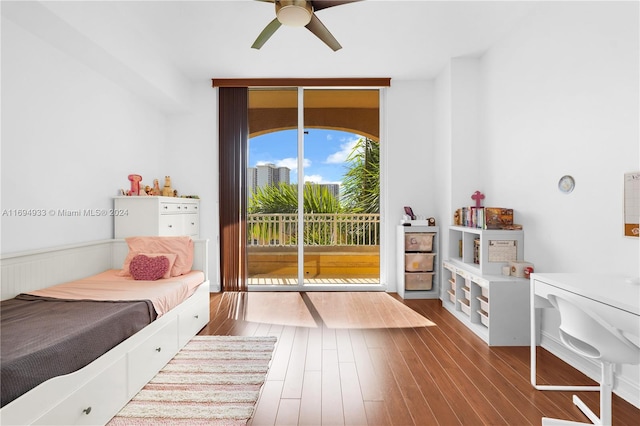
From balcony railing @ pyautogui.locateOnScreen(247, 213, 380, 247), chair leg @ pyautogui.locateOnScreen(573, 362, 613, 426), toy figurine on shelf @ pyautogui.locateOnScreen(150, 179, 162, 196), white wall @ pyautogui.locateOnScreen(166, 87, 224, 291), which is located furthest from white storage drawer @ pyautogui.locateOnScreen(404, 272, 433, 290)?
toy figurine on shelf @ pyautogui.locateOnScreen(150, 179, 162, 196)

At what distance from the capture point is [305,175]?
4910mm

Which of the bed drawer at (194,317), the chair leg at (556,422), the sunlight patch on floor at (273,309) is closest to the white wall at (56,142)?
Result: the bed drawer at (194,317)

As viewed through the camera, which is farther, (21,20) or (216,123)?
(216,123)

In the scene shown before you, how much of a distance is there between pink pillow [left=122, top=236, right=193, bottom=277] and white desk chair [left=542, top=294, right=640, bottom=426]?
295 cm

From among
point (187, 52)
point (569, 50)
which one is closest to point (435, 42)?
point (569, 50)

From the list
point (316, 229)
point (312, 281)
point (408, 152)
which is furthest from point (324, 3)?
point (312, 281)

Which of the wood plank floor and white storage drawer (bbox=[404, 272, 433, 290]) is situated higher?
white storage drawer (bbox=[404, 272, 433, 290])

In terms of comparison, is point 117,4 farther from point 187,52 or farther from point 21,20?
point 187,52

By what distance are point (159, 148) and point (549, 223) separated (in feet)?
14.8

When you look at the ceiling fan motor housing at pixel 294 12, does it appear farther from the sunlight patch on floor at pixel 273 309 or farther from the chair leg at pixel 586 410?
the chair leg at pixel 586 410

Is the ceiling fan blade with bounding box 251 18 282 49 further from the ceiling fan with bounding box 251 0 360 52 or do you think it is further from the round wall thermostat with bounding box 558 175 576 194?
the round wall thermostat with bounding box 558 175 576 194

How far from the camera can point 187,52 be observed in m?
3.88

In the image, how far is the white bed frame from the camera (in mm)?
1432

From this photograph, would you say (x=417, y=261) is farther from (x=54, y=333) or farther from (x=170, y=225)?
(x=54, y=333)
